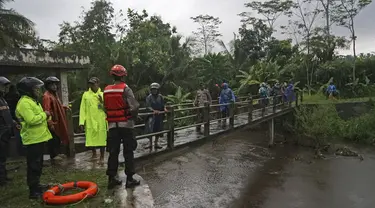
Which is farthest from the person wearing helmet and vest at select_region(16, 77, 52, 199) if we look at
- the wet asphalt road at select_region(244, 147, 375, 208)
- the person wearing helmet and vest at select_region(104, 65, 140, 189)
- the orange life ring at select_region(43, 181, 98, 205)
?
the wet asphalt road at select_region(244, 147, 375, 208)

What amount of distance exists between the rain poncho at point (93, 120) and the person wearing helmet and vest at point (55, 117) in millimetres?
327

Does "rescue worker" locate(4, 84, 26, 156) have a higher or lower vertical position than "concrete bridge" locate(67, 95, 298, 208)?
higher

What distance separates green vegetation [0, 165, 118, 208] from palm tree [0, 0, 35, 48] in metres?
10.4

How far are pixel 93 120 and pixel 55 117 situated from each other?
0.61 metres

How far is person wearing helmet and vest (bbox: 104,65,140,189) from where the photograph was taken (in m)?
4.21

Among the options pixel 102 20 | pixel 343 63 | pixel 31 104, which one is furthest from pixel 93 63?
pixel 343 63

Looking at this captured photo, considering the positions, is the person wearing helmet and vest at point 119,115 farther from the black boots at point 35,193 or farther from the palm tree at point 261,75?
the palm tree at point 261,75

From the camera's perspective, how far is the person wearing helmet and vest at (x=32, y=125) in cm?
386

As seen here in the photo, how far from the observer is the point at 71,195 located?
398 centimetres

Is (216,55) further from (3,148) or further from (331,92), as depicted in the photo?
(3,148)

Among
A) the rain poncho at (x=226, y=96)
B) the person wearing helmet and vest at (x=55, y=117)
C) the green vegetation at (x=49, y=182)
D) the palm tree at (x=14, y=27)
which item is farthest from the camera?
the palm tree at (x=14, y=27)

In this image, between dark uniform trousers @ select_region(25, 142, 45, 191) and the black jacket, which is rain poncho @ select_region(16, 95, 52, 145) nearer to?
dark uniform trousers @ select_region(25, 142, 45, 191)

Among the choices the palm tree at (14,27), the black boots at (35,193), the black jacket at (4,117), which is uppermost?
the palm tree at (14,27)

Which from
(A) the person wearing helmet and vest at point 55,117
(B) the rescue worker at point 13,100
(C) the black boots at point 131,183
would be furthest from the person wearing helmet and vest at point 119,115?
(B) the rescue worker at point 13,100
